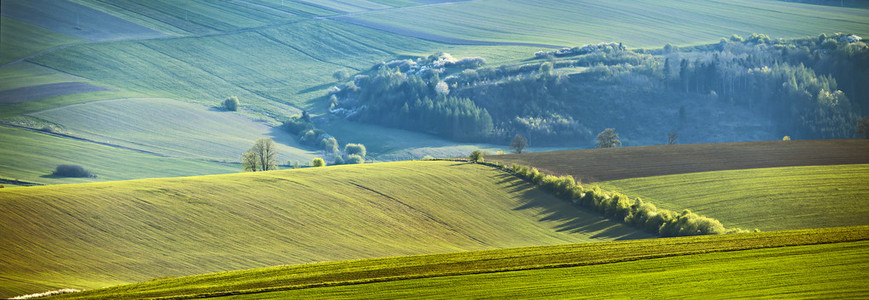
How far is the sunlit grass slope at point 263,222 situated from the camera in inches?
1405

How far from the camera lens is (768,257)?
92.0 ft

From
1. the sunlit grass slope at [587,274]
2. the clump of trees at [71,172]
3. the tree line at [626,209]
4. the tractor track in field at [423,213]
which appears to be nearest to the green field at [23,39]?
the clump of trees at [71,172]

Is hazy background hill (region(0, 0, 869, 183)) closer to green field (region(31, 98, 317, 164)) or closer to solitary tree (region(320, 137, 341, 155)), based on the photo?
green field (region(31, 98, 317, 164))

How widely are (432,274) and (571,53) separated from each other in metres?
100

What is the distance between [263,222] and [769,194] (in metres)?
29.7

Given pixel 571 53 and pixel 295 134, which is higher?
pixel 571 53

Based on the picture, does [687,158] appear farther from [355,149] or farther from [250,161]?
[355,149]

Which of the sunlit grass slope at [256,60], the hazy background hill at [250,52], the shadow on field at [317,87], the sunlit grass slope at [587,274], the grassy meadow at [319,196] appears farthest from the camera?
the shadow on field at [317,87]

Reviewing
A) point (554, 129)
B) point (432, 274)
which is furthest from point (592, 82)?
point (432, 274)

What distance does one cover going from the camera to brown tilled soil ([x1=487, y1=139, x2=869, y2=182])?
2222 inches

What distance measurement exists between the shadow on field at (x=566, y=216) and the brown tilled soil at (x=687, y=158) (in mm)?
4145

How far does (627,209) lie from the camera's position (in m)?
46.8

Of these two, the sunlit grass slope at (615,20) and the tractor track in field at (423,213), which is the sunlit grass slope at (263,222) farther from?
the sunlit grass slope at (615,20)

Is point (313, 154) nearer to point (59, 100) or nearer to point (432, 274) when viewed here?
point (59, 100)
